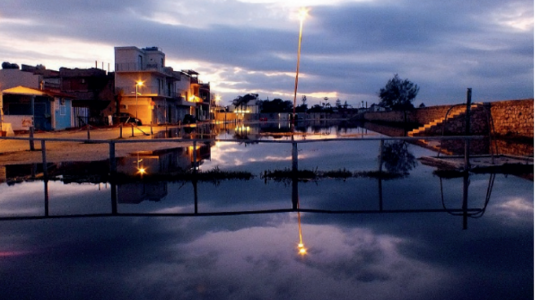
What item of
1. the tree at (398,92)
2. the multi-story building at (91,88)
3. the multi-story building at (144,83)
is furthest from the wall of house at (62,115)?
the tree at (398,92)

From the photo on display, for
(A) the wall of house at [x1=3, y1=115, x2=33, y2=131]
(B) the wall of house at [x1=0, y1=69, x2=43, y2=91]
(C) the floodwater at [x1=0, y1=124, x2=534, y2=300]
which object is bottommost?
(C) the floodwater at [x1=0, y1=124, x2=534, y2=300]

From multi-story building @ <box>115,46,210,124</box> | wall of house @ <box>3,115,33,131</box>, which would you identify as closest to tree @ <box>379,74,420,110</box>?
multi-story building @ <box>115,46,210,124</box>

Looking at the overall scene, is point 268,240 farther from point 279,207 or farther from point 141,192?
point 141,192

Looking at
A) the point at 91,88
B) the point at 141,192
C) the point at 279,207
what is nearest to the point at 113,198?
the point at 141,192

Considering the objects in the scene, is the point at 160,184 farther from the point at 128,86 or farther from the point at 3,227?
the point at 128,86

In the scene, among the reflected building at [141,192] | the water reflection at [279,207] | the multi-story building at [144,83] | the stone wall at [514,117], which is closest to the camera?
the water reflection at [279,207]

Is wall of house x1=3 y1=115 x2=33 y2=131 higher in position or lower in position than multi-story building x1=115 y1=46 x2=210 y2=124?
lower

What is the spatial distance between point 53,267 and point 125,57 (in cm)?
6043

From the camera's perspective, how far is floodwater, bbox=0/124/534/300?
466cm

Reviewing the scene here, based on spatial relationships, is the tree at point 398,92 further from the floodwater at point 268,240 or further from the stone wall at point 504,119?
the floodwater at point 268,240

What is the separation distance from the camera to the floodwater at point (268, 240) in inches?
184

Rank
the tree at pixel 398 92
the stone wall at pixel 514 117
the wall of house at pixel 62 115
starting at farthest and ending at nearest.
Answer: the tree at pixel 398 92 → the wall of house at pixel 62 115 → the stone wall at pixel 514 117

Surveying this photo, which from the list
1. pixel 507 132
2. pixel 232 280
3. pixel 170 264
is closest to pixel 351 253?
pixel 232 280

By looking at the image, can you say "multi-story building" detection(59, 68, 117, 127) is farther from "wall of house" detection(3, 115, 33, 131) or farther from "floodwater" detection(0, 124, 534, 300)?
"floodwater" detection(0, 124, 534, 300)
